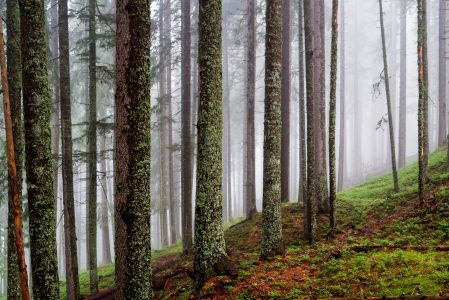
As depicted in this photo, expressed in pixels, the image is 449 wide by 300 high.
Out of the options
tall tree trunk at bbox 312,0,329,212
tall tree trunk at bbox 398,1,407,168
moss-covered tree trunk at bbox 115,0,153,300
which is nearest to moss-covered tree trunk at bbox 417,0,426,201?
tall tree trunk at bbox 312,0,329,212

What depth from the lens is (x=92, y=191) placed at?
1284cm

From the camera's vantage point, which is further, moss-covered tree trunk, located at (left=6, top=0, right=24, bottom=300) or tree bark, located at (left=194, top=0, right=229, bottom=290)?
moss-covered tree trunk, located at (left=6, top=0, right=24, bottom=300)

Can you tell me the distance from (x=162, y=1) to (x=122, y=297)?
78.3 feet

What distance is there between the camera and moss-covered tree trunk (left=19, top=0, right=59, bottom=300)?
5.89 m

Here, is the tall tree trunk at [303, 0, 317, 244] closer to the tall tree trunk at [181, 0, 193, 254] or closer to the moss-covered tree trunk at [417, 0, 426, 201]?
Answer: the moss-covered tree trunk at [417, 0, 426, 201]

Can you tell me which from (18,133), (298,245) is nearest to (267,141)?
→ (298,245)

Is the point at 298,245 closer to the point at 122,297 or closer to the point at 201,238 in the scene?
the point at 201,238

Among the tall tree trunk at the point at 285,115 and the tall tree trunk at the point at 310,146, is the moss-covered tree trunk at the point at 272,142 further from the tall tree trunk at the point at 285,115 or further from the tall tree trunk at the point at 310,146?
the tall tree trunk at the point at 285,115

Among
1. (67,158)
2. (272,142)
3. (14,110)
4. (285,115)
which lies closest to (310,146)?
(272,142)

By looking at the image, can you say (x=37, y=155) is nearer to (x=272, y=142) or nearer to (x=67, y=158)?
(x=272, y=142)

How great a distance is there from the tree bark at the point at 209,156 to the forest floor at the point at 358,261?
1.55 ft

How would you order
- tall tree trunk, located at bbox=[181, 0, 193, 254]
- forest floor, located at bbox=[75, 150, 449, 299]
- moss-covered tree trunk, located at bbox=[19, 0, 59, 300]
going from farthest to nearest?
1. tall tree trunk, located at bbox=[181, 0, 193, 254]
2. forest floor, located at bbox=[75, 150, 449, 299]
3. moss-covered tree trunk, located at bbox=[19, 0, 59, 300]

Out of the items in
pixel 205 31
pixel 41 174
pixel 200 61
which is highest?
pixel 205 31

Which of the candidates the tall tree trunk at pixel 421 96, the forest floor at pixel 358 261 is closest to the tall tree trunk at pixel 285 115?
the forest floor at pixel 358 261
